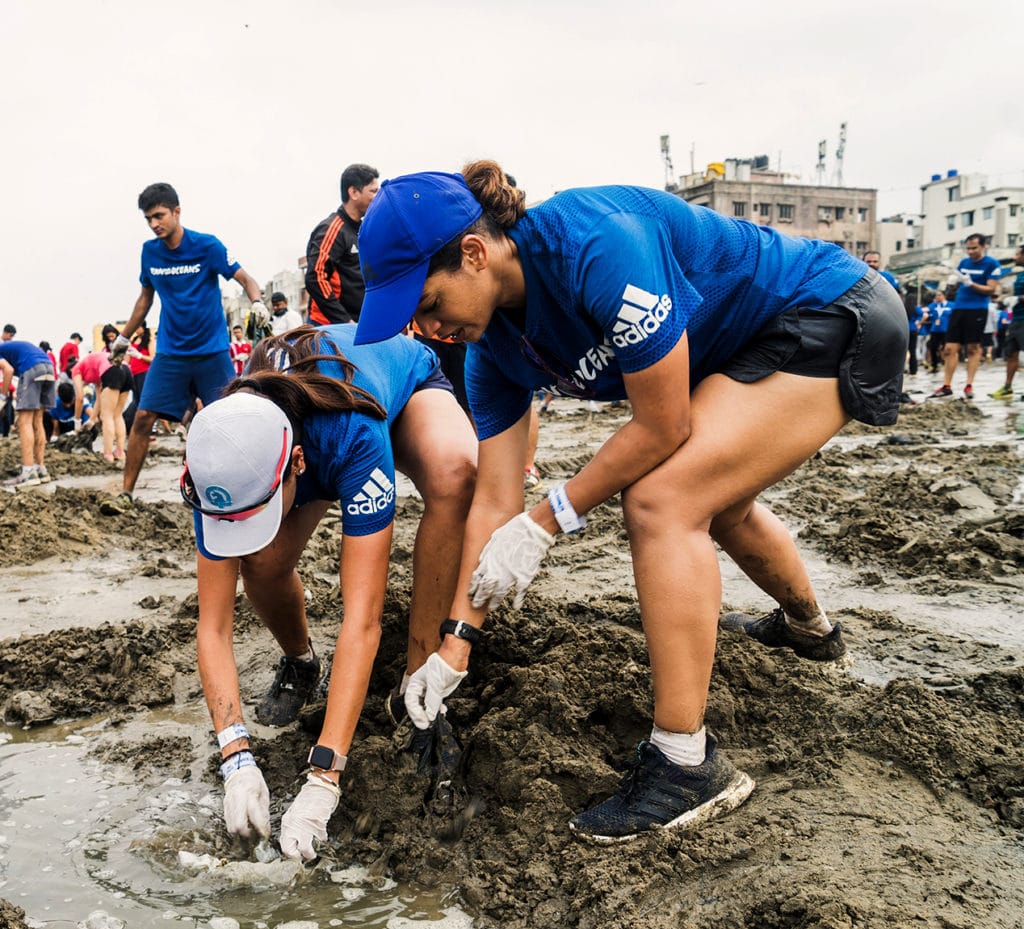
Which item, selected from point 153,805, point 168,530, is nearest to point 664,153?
point 168,530

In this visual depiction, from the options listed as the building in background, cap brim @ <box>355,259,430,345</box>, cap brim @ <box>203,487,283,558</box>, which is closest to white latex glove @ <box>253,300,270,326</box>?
cap brim @ <box>203,487,283,558</box>

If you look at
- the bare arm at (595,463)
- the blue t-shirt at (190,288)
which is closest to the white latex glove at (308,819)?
the bare arm at (595,463)

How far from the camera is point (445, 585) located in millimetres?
2617

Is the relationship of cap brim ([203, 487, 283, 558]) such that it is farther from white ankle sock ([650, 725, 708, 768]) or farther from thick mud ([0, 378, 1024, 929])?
white ankle sock ([650, 725, 708, 768])

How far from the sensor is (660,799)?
2.05 metres

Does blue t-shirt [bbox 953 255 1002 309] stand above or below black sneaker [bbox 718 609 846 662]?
above

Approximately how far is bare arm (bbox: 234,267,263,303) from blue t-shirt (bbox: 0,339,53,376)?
11.7 feet

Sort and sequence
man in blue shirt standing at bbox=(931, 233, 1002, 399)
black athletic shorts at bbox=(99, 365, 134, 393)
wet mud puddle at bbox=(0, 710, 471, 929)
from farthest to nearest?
man in blue shirt standing at bbox=(931, 233, 1002, 399) < black athletic shorts at bbox=(99, 365, 134, 393) < wet mud puddle at bbox=(0, 710, 471, 929)

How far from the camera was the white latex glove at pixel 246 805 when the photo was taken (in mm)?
2166

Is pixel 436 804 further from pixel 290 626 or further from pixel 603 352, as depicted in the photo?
pixel 603 352

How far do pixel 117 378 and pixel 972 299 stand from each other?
9049 millimetres

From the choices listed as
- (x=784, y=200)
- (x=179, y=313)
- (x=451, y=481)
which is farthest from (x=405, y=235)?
(x=784, y=200)

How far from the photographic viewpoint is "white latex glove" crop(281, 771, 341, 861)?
211 cm

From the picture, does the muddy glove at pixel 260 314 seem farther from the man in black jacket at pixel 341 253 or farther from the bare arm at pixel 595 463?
the bare arm at pixel 595 463
